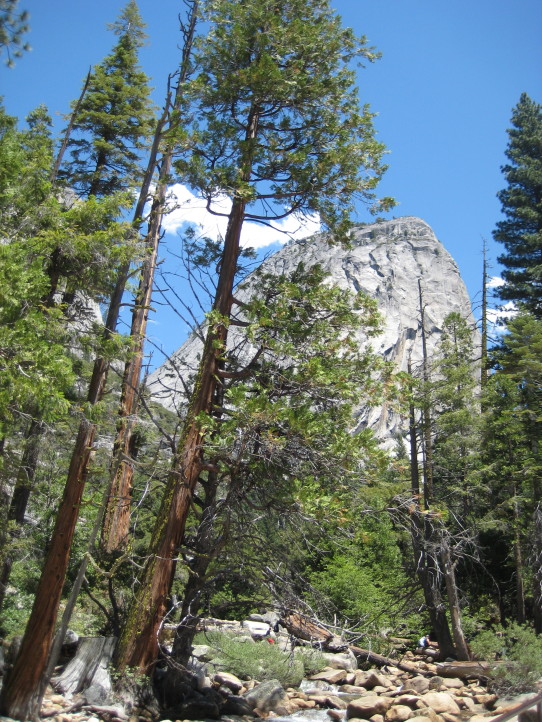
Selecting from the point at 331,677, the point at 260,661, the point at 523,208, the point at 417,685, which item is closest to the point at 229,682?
the point at 260,661

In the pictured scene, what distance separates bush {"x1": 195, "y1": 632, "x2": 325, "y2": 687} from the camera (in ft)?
35.0

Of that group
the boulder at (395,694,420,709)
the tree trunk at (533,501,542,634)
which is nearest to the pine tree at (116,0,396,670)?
the boulder at (395,694,420,709)

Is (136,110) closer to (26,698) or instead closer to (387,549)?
(26,698)

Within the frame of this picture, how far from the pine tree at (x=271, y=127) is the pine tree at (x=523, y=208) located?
757 inches

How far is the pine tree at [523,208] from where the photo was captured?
86.2 ft

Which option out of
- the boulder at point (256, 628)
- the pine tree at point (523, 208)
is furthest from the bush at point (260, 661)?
the pine tree at point (523, 208)

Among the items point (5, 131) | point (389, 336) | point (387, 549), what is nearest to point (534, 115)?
point (387, 549)

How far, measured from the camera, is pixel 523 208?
26.9 metres

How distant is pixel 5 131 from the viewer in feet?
29.7

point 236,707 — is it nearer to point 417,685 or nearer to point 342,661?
point 417,685

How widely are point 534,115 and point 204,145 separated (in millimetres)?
25304

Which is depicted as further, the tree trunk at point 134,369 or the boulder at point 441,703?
the tree trunk at point 134,369

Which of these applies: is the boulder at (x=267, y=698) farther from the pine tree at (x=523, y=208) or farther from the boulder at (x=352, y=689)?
the pine tree at (x=523, y=208)

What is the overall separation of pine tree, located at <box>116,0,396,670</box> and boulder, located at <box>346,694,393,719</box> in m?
4.52
